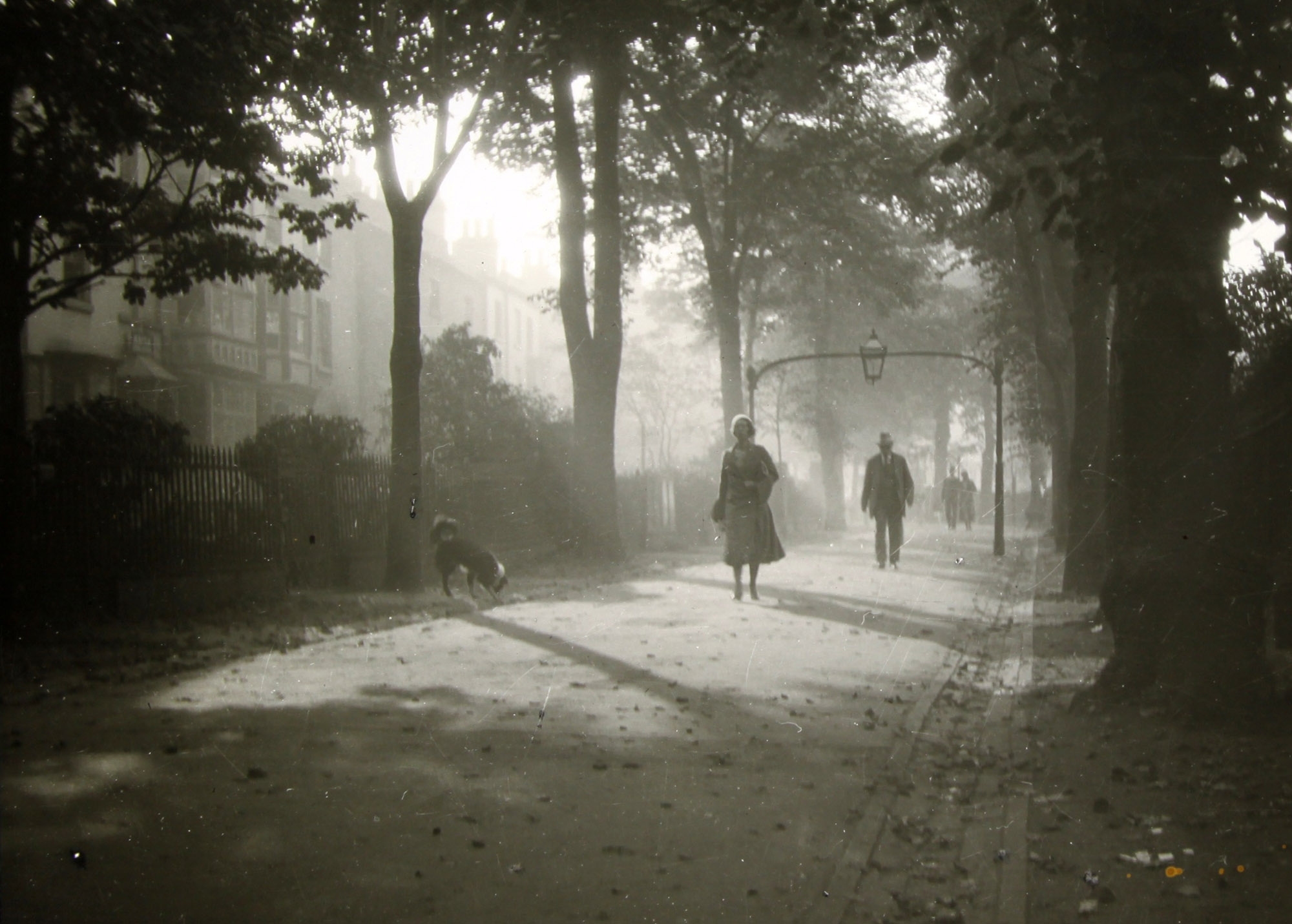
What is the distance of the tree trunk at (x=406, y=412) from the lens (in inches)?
615

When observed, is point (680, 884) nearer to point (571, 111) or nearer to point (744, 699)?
point (744, 699)

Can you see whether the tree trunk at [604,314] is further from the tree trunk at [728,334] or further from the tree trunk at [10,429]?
the tree trunk at [10,429]

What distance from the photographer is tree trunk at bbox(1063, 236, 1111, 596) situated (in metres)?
14.1

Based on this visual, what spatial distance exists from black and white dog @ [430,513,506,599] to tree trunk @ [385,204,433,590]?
1.03 m

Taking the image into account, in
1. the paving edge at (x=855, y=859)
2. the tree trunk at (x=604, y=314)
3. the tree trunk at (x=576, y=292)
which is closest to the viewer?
the paving edge at (x=855, y=859)

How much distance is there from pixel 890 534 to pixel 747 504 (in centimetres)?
654

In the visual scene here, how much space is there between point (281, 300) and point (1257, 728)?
33.5 m

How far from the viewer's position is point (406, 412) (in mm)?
15812

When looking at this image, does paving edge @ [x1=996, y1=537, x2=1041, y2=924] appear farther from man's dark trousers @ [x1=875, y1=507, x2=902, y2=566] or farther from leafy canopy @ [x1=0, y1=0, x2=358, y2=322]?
man's dark trousers @ [x1=875, y1=507, x2=902, y2=566]

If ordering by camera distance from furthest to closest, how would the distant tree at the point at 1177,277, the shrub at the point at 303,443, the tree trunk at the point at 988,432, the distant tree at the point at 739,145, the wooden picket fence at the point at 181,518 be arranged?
the tree trunk at the point at 988,432, the distant tree at the point at 739,145, the shrub at the point at 303,443, the wooden picket fence at the point at 181,518, the distant tree at the point at 1177,277

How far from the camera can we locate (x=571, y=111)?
20844mm

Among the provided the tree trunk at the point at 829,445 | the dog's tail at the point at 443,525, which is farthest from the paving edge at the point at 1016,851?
the tree trunk at the point at 829,445

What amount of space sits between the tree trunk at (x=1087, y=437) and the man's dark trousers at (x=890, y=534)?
234 inches

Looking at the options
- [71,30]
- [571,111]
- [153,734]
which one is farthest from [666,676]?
[571,111]
